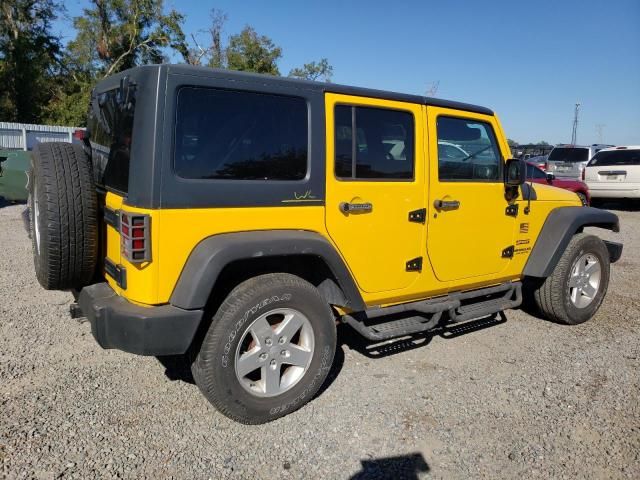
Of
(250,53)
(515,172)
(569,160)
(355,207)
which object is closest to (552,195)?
(515,172)

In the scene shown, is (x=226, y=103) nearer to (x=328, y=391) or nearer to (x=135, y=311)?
(x=135, y=311)

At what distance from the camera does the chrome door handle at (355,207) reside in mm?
3168

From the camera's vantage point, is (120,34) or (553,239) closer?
(553,239)

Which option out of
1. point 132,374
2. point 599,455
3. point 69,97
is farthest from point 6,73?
point 599,455

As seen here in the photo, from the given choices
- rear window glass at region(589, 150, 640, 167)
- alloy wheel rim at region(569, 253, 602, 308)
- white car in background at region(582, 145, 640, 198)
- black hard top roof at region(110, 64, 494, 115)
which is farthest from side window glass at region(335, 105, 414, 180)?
rear window glass at region(589, 150, 640, 167)

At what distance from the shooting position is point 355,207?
10.5ft

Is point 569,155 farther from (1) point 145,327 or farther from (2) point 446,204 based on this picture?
(1) point 145,327

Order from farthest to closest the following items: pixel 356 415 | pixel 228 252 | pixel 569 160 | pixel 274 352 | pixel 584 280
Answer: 1. pixel 569 160
2. pixel 584 280
3. pixel 356 415
4. pixel 274 352
5. pixel 228 252

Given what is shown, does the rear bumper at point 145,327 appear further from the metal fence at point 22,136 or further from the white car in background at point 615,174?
the metal fence at point 22,136

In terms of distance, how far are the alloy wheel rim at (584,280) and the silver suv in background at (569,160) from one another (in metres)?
11.5

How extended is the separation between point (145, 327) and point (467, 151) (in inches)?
107

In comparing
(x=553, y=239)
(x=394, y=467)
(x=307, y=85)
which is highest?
(x=307, y=85)

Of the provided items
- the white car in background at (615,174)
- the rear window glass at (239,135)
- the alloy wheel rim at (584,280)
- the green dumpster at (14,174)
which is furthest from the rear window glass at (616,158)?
the green dumpster at (14,174)

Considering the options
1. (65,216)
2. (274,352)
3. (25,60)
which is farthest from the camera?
(25,60)
